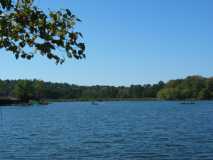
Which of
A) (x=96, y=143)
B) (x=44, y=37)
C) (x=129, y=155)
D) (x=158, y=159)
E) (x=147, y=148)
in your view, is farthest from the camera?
Result: (x=96, y=143)

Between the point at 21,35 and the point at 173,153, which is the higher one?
the point at 21,35

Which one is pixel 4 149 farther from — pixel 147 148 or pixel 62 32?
pixel 62 32

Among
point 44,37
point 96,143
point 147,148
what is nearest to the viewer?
point 44,37

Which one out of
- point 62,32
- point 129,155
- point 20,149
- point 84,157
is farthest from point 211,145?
point 62,32

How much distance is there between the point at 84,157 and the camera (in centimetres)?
3581

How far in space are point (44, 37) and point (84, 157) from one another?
93.0 ft

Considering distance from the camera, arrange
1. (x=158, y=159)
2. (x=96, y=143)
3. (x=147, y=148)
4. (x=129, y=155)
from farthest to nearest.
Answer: (x=96, y=143) < (x=147, y=148) < (x=129, y=155) < (x=158, y=159)

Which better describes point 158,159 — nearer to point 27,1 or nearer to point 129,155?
point 129,155

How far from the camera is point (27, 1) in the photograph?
8.48 metres

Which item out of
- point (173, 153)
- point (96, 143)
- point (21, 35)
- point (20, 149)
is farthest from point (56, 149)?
point (21, 35)

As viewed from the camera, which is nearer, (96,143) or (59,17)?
(59,17)

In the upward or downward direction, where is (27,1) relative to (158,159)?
upward

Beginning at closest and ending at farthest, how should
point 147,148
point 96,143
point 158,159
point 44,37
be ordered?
point 44,37
point 158,159
point 147,148
point 96,143

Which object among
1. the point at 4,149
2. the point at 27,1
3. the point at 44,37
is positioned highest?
the point at 27,1
